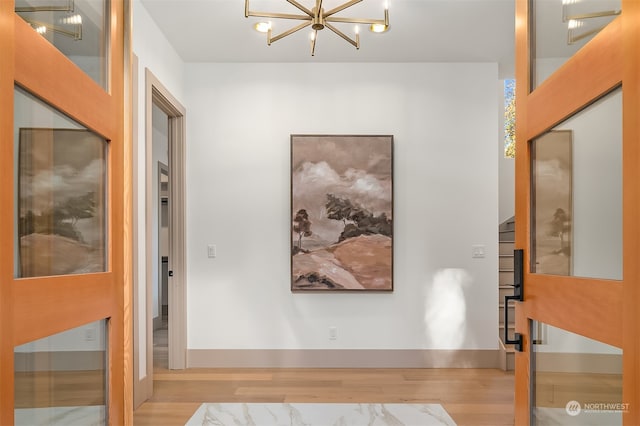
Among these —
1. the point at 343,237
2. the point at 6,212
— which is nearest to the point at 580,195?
the point at 6,212

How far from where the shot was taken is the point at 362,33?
370 cm

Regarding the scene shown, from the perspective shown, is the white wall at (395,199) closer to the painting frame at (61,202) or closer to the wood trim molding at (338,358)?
the wood trim molding at (338,358)

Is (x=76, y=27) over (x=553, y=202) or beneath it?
over

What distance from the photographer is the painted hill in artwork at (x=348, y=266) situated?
13.8ft

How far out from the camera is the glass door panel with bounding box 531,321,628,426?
1116 millimetres

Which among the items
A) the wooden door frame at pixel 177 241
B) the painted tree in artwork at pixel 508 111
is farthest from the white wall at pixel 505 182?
the wooden door frame at pixel 177 241

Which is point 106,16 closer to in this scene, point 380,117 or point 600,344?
point 600,344

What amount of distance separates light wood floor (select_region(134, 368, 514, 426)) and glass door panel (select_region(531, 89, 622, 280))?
197 centimetres

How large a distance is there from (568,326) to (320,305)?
3.07 meters

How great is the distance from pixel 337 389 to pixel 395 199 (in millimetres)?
1708

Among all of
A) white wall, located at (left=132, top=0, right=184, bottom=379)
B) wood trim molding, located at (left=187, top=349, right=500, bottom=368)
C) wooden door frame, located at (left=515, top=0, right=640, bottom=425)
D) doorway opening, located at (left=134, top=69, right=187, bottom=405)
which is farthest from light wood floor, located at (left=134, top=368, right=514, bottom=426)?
wooden door frame, located at (left=515, top=0, right=640, bottom=425)

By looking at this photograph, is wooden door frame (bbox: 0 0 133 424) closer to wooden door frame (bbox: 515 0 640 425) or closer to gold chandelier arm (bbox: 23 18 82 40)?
gold chandelier arm (bbox: 23 18 82 40)

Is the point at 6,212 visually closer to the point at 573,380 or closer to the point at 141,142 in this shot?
the point at 573,380

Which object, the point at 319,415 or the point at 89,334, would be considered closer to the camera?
the point at 89,334
